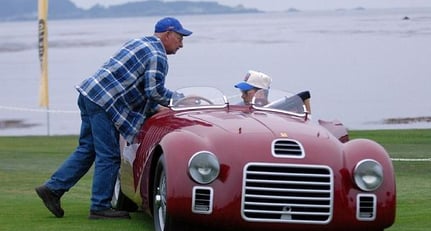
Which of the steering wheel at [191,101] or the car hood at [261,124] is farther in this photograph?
the steering wheel at [191,101]

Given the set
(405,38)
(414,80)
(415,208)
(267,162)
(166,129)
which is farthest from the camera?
(405,38)

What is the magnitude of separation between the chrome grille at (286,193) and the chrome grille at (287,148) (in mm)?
110

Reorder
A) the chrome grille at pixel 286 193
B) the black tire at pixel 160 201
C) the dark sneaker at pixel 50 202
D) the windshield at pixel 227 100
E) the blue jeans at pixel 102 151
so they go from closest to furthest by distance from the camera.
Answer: the chrome grille at pixel 286 193 < the black tire at pixel 160 201 < the windshield at pixel 227 100 < the blue jeans at pixel 102 151 < the dark sneaker at pixel 50 202

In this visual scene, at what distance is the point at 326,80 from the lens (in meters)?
53.7

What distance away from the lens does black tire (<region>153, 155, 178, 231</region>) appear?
10.3m

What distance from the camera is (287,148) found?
1005cm

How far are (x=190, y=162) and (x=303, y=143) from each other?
2.76ft

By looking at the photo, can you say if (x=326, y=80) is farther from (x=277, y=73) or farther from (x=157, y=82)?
(x=157, y=82)

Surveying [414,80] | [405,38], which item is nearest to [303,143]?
[414,80]

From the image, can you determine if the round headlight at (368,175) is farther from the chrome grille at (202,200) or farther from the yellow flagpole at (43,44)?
the yellow flagpole at (43,44)

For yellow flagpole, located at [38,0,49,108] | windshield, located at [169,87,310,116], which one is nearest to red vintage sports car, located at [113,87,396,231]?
windshield, located at [169,87,310,116]

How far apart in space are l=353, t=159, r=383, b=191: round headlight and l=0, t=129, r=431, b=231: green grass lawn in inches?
51.9

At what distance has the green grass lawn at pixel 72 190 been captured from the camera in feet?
38.5

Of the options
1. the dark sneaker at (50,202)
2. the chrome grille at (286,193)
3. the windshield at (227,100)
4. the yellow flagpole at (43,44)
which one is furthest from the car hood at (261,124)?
the yellow flagpole at (43,44)
